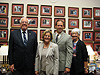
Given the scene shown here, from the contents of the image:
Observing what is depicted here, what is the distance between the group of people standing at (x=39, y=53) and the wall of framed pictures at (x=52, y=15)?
→ 1.13 meters

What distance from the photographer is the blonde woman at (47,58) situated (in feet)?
7.03

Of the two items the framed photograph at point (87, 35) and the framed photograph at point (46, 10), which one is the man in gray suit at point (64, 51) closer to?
the framed photograph at point (46, 10)

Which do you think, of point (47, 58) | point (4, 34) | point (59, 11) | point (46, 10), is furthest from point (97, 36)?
point (4, 34)

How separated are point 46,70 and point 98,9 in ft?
8.14

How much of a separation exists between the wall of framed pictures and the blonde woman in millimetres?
1201

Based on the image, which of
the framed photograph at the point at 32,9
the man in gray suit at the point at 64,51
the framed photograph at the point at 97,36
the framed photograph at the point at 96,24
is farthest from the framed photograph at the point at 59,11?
the man in gray suit at the point at 64,51

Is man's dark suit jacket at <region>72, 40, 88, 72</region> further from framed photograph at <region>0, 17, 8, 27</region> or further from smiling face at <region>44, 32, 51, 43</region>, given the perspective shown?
framed photograph at <region>0, 17, 8, 27</region>

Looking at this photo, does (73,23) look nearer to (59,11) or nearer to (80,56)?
(59,11)

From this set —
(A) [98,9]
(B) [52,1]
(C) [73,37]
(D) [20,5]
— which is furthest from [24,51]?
(A) [98,9]

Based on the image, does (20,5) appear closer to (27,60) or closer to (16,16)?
(16,16)

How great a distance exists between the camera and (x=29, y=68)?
7.23 feet

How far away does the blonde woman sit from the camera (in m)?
2.14

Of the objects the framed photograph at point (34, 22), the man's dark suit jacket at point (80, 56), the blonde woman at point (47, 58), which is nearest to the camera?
the blonde woman at point (47, 58)

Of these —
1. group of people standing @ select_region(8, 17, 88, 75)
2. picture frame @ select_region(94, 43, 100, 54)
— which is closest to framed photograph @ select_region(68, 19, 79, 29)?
picture frame @ select_region(94, 43, 100, 54)
